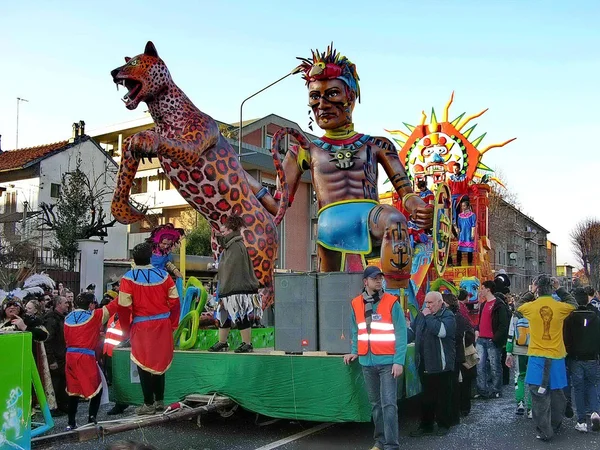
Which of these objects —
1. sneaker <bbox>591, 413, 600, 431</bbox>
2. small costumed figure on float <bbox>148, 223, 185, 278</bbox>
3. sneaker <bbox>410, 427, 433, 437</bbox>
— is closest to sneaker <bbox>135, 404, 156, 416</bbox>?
small costumed figure on float <bbox>148, 223, 185, 278</bbox>

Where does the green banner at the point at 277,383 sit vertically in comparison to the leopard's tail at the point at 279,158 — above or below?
below

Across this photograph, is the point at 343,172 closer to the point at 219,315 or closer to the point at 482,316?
the point at 219,315

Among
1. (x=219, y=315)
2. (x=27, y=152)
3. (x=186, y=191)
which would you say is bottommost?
(x=219, y=315)

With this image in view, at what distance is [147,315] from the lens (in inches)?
228

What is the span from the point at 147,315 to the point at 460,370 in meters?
3.94

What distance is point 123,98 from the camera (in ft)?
25.9

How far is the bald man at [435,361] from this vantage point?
655 cm

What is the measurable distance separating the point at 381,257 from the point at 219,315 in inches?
77.8

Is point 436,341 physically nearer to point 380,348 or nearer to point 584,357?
point 380,348

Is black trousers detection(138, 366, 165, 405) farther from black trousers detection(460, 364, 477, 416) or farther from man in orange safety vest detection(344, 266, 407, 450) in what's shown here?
black trousers detection(460, 364, 477, 416)

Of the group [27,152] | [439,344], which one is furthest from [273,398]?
[27,152]

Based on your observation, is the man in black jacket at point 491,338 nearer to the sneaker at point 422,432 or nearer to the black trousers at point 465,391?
the black trousers at point 465,391

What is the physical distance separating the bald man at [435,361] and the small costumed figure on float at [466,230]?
30.3 ft

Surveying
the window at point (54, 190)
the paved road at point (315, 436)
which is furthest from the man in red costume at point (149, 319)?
the window at point (54, 190)
